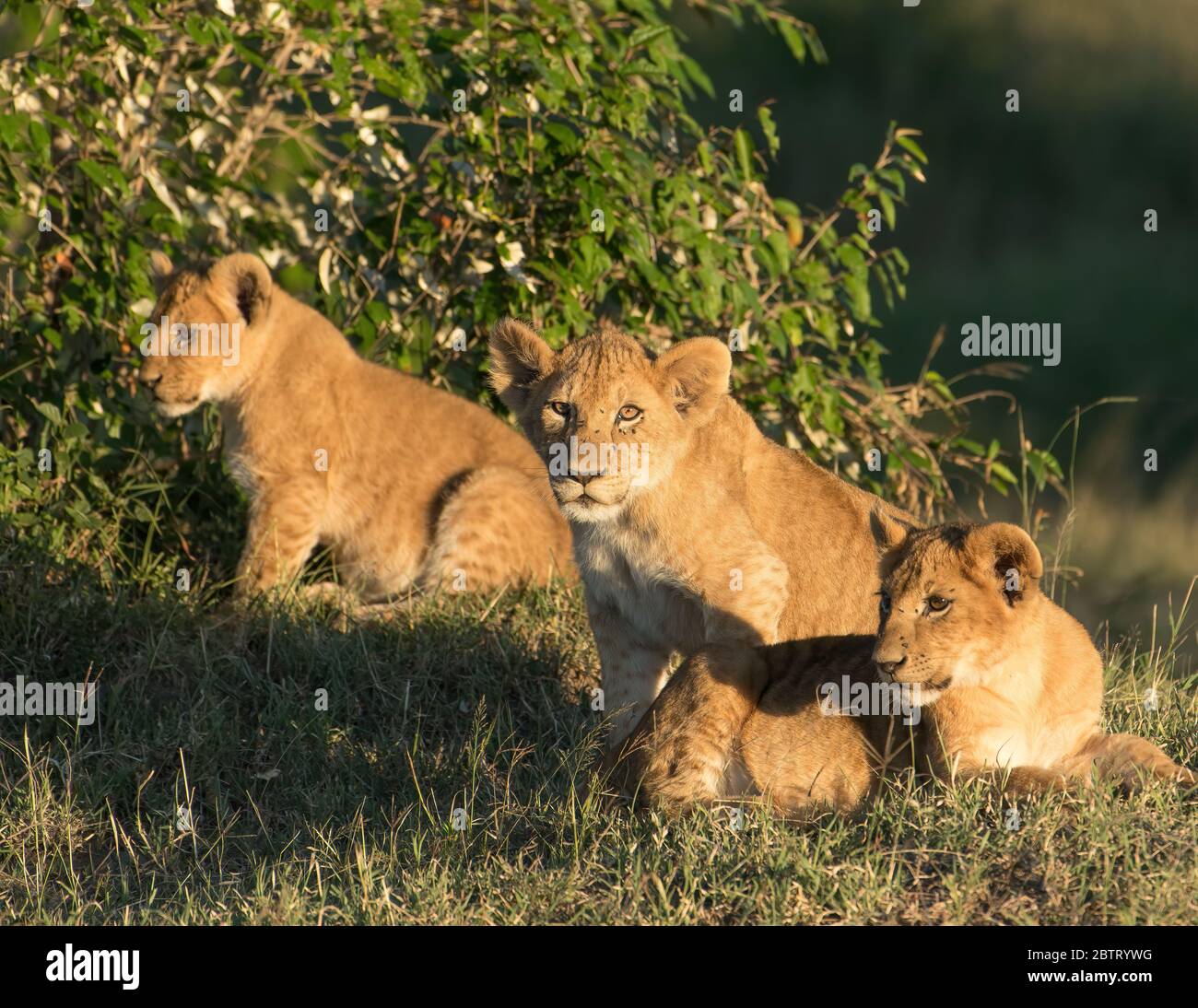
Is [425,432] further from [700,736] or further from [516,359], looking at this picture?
[700,736]

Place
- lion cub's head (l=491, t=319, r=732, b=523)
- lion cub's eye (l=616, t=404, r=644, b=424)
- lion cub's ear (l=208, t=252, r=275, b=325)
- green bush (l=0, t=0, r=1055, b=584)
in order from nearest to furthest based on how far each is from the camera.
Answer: lion cub's head (l=491, t=319, r=732, b=523), lion cub's eye (l=616, t=404, r=644, b=424), lion cub's ear (l=208, t=252, r=275, b=325), green bush (l=0, t=0, r=1055, b=584)

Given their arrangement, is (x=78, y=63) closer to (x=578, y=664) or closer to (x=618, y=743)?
(x=578, y=664)

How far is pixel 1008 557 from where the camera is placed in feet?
18.0

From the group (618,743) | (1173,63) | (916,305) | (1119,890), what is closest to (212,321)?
(618,743)

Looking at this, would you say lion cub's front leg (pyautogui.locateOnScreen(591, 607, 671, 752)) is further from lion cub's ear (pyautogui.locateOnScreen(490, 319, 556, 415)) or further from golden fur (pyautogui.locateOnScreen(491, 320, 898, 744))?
lion cub's ear (pyautogui.locateOnScreen(490, 319, 556, 415))

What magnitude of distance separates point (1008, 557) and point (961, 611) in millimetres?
217

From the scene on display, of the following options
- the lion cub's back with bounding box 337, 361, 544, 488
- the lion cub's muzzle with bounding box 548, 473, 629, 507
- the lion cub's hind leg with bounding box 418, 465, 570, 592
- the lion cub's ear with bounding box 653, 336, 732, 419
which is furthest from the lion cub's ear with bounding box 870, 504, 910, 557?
the lion cub's back with bounding box 337, 361, 544, 488

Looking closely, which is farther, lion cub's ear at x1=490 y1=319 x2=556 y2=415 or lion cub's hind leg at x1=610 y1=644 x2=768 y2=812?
lion cub's ear at x1=490 y1=319 x2=556 y2=415

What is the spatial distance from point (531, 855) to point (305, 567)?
3.14 m

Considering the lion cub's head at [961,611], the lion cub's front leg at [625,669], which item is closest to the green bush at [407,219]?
the lion cub's front leg at [625,669]

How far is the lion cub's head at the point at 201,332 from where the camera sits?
8.07m

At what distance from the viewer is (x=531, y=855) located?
18.8ft

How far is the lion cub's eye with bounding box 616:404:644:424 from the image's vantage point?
6020 mm

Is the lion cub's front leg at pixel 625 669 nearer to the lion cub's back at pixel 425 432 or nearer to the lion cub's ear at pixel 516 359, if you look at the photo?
the lion cub's ear at pixel 516 359
